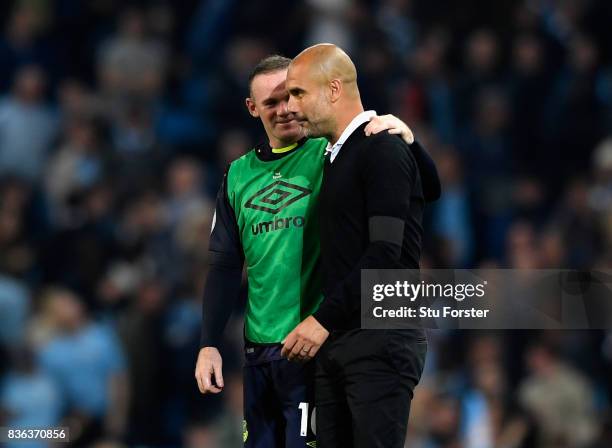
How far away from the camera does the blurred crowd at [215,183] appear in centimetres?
863

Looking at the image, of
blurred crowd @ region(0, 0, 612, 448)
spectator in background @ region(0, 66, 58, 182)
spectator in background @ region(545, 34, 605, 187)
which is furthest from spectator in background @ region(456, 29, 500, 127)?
spectator in background @ region(0, 66, 58, 182)

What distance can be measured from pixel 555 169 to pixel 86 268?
13.0ft

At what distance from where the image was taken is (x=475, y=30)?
36.4 ft

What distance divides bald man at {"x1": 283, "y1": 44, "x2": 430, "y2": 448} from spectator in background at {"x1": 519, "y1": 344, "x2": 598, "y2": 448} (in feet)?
15.5

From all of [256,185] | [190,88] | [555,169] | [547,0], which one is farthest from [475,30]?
[256,185]

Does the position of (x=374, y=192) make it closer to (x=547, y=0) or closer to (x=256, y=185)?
(x=256, y=185)

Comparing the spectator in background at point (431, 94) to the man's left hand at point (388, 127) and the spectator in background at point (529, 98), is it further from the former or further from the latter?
the man's left hand at point (388, 127)

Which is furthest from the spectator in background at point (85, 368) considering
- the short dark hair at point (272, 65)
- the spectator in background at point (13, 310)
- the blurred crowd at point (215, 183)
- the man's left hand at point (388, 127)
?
the man's left hand at point (388, 127)

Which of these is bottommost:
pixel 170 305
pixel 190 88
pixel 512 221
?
pixel 170 305

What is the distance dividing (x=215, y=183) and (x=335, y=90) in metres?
5.87

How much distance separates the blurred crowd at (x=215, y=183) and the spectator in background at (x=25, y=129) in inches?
0.6

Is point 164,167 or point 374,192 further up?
point 164,167

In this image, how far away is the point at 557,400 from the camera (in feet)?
28.7

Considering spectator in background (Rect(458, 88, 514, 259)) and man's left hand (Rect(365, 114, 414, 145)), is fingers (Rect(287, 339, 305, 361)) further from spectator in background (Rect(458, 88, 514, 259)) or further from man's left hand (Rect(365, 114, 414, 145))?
spectator in background (Rect(458, 88, 514, 259))
